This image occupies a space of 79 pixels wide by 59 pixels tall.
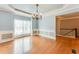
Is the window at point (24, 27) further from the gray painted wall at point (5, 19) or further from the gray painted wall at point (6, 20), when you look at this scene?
the gray painted wall at point (5, 19)

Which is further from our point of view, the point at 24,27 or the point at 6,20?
the point at 6,20

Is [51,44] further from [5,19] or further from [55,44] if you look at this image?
[5,19]

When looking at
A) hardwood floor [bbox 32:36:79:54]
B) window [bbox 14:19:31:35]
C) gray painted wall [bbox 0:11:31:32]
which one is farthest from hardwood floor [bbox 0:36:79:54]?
gray painted wall [bbox 0:11:31:32]

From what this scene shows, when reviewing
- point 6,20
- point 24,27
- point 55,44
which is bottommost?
point 55,44

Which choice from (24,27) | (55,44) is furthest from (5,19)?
(55,44)

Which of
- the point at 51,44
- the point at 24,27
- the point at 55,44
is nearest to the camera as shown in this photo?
the point at 24,27

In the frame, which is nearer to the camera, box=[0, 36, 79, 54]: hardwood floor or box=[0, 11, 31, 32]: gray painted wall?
box=[0, 36, 79, 54]: hardwood floor

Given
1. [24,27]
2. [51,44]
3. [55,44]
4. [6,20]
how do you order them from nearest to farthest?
[24,27] < [51,44] < [55,44] < [6,20]

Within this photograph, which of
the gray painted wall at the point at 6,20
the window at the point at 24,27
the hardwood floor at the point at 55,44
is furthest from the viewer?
the gray painted wall at the point at 6,20

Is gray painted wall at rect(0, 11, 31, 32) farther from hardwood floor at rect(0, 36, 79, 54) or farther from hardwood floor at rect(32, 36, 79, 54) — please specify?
hardwood floor at rect(32, 36, 79, 54)

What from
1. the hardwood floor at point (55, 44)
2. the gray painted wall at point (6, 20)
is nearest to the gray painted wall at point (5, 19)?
the gray painted wall at point (6, 20)

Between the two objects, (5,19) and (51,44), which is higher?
(5,19)
